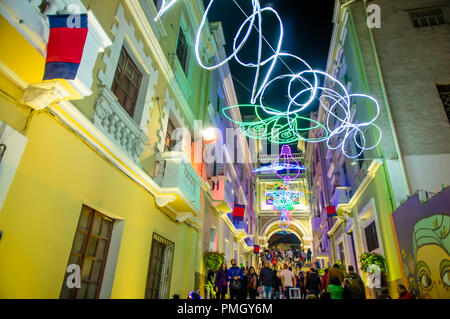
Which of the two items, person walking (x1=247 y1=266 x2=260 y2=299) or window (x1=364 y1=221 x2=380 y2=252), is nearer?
person walking (x1=247 y1=266 x2=260 y2=299)

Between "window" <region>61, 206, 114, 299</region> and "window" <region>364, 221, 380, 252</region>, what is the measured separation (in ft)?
39.3

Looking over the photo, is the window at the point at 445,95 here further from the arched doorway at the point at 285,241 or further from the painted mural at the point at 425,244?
the arched doorway at the point at 285,241

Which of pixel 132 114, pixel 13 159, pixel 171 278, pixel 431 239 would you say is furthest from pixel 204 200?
pixel 13 159

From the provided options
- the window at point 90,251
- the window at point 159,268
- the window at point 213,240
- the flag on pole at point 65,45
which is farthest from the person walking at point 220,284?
the flag on pole at point 65,45

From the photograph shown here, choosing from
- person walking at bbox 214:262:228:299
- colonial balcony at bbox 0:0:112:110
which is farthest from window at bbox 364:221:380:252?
colonial balcony at bbox 0:0:112:110

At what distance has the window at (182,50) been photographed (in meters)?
12.6

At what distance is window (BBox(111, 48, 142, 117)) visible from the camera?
8008 mm

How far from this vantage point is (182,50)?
42.6ft

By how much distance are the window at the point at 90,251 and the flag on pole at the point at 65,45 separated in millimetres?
3064

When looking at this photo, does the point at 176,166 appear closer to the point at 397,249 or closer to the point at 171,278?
the point at 171,278

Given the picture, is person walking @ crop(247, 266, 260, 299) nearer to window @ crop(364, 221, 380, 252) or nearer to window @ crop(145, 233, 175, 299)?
window @ crop(145, 233, 175, 299)

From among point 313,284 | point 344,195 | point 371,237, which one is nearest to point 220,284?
point 313,284

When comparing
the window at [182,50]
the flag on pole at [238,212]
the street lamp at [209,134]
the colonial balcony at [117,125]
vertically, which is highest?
the window at [182,50]
